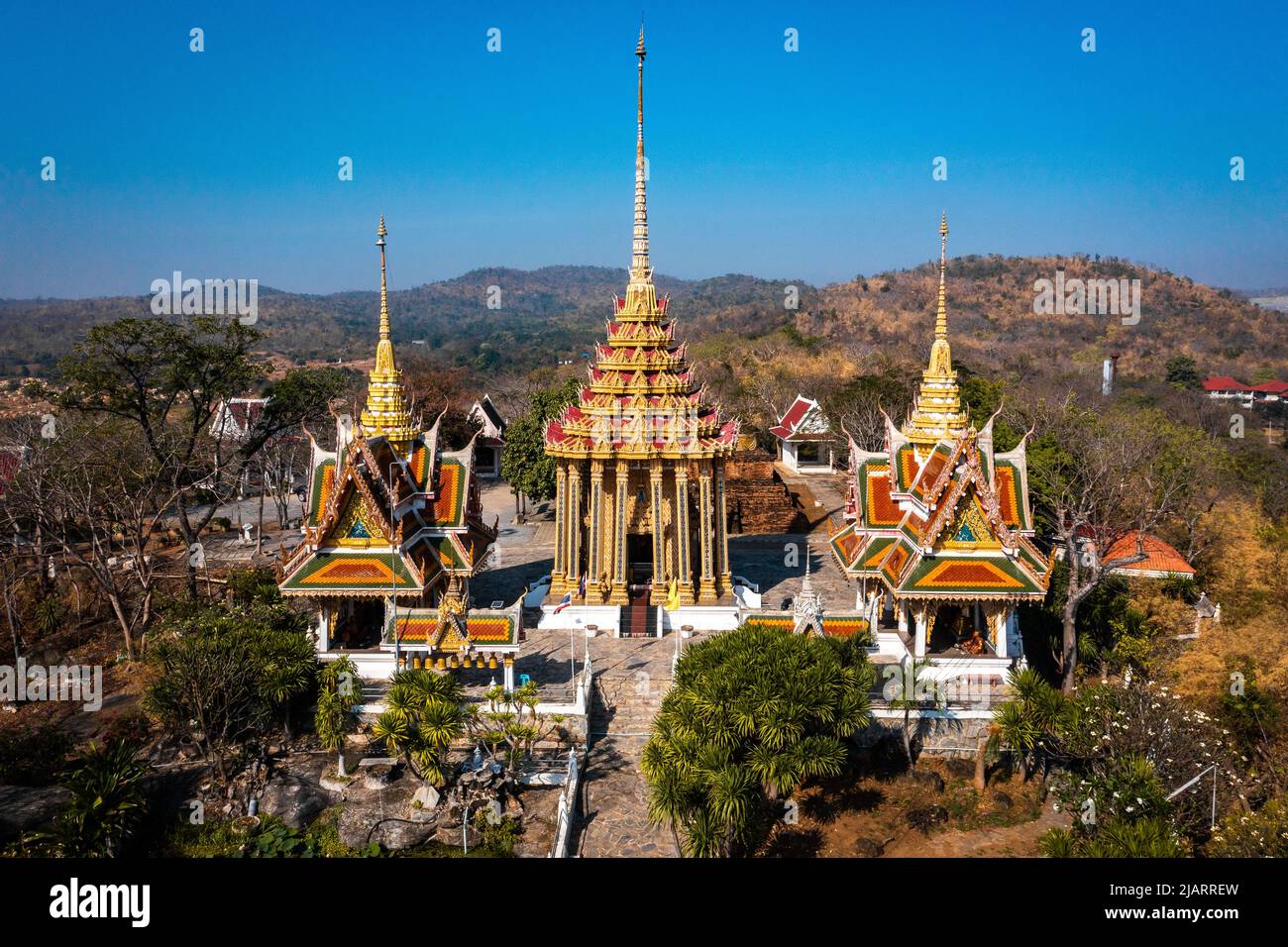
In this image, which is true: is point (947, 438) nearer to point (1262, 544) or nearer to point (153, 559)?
point (1262, 544)

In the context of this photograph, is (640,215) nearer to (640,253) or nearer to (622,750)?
(640,253)

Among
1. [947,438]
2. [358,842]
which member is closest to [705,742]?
[358,842]

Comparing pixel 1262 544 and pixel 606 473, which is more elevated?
pixel 606 473

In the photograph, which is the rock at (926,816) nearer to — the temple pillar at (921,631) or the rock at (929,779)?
the rock at (929,779)

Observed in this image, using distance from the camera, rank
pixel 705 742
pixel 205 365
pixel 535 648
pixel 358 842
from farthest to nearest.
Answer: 1. pixel 205 365
2. pixel 535 648
3. pixel 358 842
4. pixel 705 742

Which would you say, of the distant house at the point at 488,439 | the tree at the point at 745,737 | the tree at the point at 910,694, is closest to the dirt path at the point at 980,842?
the tree at the point at 910,694

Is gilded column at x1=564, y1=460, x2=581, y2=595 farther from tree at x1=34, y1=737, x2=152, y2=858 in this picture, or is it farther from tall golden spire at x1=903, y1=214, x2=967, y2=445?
tree at x1=34, y1=737, x2=152, y2=858
